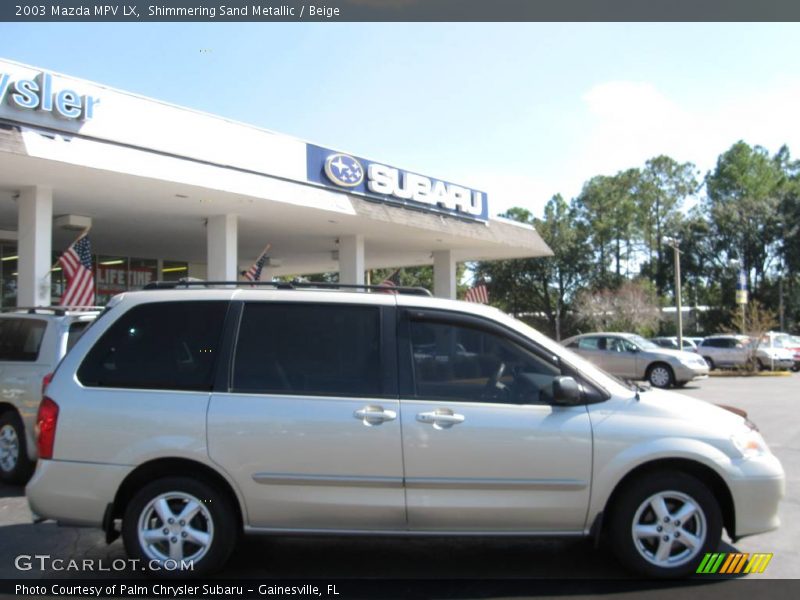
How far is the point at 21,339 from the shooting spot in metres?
7.40

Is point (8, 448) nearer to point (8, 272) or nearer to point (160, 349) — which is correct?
point (160, 349)

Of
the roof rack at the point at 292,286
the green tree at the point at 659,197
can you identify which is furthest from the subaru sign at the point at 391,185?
the green tree at the point at 659,197

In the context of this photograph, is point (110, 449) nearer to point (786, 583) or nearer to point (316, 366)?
point (316, 366)

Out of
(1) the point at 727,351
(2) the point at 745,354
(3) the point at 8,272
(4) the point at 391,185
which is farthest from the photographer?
(1) the point at 727,351

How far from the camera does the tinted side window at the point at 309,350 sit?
450 cm

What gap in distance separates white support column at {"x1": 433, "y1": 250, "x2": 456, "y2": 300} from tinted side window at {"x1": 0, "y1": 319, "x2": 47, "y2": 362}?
60.7 feet

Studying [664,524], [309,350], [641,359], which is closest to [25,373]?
[309,350]

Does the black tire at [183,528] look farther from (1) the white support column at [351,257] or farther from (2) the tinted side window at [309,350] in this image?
(1) the white support column at [351,257]

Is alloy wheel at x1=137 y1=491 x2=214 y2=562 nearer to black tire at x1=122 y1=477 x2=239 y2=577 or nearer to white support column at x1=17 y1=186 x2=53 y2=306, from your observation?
black tire at x1=122 y1=477 x2=239 y2=577

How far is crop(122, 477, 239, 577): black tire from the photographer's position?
4375 millimetres

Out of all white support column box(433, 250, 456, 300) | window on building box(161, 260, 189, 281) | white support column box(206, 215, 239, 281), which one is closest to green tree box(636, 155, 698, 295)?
white support column box(433, 250, 456, 300)

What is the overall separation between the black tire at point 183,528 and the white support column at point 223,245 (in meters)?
12.9

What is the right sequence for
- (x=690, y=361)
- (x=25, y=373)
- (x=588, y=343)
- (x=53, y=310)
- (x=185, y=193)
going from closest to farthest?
1. (x=25, y=373)
2. (x=53, y=310)
3. (x=185, y=193)
4. (x=690, y=361)
5. (x=588, y=343)

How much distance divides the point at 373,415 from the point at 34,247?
11888mm
